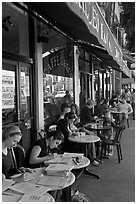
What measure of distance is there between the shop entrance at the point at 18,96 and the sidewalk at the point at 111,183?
4.71ft

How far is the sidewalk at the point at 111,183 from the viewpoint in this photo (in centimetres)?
398

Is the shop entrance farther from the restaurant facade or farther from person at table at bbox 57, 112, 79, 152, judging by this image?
person at table at bbox 57, 112, 79, 152

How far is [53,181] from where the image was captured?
249 cm

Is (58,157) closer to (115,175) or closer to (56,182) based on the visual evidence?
(56,182)

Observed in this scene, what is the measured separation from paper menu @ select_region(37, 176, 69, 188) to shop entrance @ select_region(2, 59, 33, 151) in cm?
179

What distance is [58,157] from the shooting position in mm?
3289

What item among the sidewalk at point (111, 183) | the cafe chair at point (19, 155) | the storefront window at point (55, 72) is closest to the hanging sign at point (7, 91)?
the cafe chair at point (19, 155)

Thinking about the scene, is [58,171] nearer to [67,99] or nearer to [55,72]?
[55,72]

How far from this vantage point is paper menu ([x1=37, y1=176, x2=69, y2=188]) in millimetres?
2420

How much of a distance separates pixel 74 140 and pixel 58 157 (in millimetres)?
1479

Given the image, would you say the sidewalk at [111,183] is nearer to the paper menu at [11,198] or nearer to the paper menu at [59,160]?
the paper menu at [59,160]

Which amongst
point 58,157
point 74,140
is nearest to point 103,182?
point 74,140

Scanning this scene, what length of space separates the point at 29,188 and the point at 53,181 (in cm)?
27

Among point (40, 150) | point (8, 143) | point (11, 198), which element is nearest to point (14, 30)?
point (40, 150)
